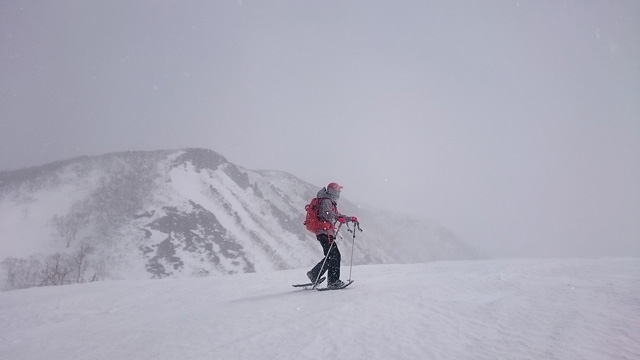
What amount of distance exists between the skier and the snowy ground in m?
0.60

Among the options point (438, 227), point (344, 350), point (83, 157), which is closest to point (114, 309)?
point (344, 350)

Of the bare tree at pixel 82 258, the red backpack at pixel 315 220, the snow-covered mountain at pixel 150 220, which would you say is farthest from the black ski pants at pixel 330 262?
the bare tree at pixel 82 258

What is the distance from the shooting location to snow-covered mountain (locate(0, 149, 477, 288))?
40.2 metres

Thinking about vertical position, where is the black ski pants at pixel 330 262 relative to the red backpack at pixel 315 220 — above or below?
below

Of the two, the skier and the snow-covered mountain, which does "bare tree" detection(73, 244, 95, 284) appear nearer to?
the snow-covered mountain

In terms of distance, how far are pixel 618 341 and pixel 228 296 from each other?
6.29 m

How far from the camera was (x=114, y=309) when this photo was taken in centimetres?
685

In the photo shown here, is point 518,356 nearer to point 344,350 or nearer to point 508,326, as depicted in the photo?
point 508,326

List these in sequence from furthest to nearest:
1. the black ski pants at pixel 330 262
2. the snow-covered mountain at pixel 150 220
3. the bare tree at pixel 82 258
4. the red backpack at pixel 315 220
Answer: the snow-covered mountain at pixel 150 220 < the bare tree at pixel 82 258 < the red backpack at pixel 315 220 < the black ski pants at pixel 330 262

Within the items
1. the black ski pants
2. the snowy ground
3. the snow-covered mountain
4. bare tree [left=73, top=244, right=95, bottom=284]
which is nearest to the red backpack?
the black ski pants

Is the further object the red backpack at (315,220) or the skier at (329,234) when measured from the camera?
Answer: the red backpack at (315,220)

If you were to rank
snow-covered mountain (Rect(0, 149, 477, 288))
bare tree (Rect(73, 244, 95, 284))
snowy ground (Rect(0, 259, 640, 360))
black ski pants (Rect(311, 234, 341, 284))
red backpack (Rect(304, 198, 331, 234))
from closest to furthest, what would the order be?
snowy ground (Rect(0, 259, 640, 360)) → black ski pants (Rect(311, 234, 341, 284)) → red backpack (Rect(304, 198, 331, 234)) → bare tree (Rect(73, 244, 95, 284)) → snow-covered mountain (Rect(0, 149, 477, 288))

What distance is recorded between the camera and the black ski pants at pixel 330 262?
690 centimetres

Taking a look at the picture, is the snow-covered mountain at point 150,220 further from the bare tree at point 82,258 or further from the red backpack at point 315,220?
the red backpack at point 315,220
